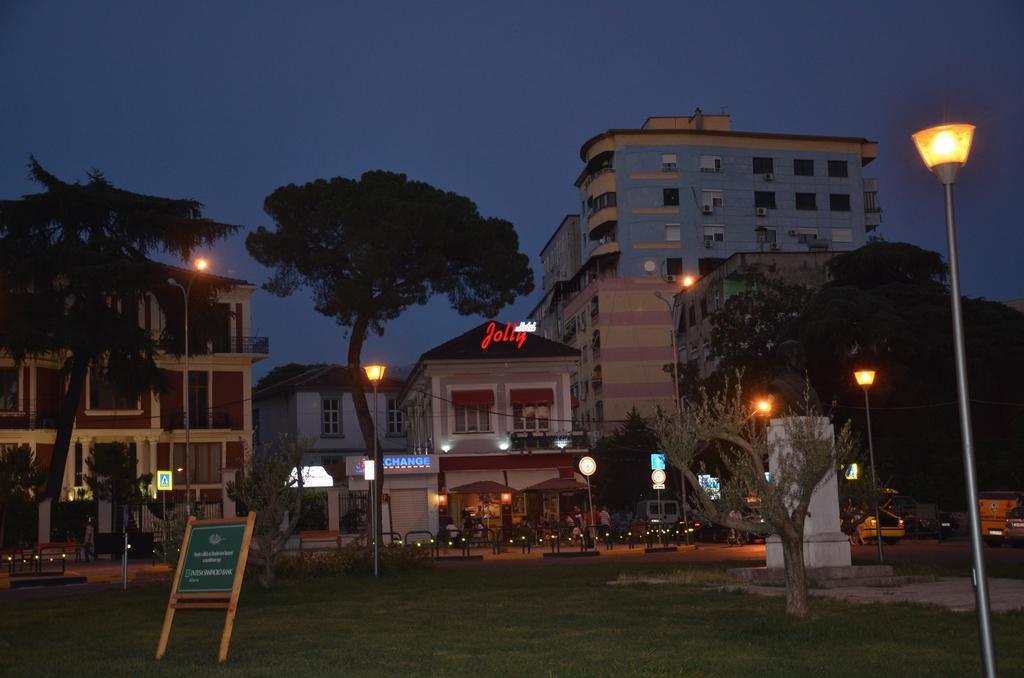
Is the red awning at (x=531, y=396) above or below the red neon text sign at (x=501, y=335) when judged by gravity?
below

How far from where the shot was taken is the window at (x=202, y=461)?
200 ft

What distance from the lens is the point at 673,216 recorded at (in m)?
78.6

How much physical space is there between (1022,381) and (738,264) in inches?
744

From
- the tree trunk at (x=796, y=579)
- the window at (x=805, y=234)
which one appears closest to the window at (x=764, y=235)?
the window at (x=805, y=234)

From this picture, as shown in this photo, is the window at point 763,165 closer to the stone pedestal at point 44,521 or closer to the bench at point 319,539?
→ the bench at point 319,539

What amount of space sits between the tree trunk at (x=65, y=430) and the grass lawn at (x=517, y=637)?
30852mm

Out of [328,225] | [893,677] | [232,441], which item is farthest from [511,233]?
[893,677]

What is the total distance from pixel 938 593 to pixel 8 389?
49.4 metres

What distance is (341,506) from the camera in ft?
173

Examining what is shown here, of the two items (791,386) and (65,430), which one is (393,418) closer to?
(65,430)

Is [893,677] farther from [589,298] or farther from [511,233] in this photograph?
[589,298]

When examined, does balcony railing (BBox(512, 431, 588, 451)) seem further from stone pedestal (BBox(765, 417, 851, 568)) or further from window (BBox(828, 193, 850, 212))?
stone pedestal (BBox(765, 417, 851, 568))

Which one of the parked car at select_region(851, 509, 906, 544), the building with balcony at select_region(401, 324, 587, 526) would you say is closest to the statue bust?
the parked car at select_region(851, 509, 906, 544)

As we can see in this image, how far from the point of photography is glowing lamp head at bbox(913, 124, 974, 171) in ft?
28.8
